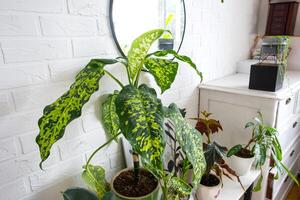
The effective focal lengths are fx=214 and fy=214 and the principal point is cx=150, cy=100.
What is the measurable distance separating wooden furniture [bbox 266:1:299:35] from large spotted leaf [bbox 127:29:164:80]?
1.77 metres

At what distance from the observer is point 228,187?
114 cm

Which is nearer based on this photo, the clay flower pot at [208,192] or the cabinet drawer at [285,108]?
the clay flower pot at [208,192]

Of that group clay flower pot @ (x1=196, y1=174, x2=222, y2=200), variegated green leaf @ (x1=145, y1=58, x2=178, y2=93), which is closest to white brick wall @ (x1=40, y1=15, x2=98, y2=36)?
variegated green leaf @ (x1=145, y1=58, x2=178, y2=93)

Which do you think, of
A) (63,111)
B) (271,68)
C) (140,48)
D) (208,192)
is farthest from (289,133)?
(63,111)

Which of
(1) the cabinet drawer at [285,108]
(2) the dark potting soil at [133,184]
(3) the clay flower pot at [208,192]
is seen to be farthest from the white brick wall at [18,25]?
(1) the cabinet drawer at [285,108]

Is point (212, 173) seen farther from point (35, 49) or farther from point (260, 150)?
point (35, 49)

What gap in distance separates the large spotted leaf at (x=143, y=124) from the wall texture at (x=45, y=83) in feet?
1.12

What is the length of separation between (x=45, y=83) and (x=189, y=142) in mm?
527

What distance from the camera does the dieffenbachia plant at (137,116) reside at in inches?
18.8

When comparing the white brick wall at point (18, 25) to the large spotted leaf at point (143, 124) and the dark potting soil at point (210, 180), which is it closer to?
the large spotted leaf at point (143, 124)

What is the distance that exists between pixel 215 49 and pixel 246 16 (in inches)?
25.4

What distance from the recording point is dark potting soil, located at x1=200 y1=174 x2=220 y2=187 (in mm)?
1054

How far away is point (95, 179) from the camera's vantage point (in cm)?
82

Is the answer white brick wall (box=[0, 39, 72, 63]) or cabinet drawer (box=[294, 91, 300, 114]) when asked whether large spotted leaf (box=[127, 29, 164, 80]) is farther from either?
cabinet drawer (box=[294, 91, 300, 114])
